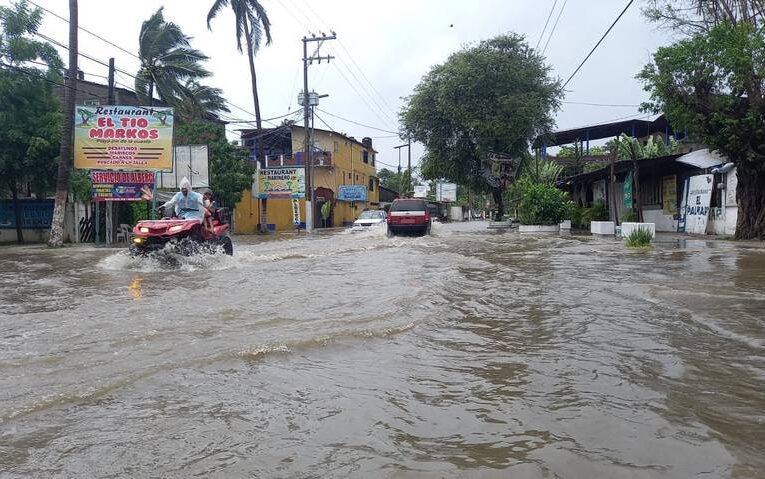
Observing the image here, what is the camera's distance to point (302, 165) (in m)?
39.2

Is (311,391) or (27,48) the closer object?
(311,391)

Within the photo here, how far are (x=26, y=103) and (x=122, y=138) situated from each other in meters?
3.59

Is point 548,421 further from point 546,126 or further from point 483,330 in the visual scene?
point 546,126

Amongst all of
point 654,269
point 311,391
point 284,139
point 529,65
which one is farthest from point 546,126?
point 311,391

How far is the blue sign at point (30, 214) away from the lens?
2252 centimetres

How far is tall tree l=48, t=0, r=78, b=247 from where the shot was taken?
1834cm

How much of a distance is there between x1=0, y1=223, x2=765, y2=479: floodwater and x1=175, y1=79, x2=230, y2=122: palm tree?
2222 centimetres

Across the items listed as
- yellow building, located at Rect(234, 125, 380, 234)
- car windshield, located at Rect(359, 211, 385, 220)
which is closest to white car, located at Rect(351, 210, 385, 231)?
car windshield, located at Rect(359, 211, 385, 220)

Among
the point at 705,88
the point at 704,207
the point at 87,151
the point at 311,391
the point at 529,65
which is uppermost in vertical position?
the point at 529,65

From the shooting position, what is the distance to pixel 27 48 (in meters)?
18.8

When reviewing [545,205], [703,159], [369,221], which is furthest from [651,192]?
[369,221]

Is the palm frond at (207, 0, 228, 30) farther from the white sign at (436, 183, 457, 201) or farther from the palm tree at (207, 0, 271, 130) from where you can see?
the white sign at (436, 183, 457, 201)

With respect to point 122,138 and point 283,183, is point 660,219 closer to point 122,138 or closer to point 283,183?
point 283,183

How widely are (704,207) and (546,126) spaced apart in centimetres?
1473
